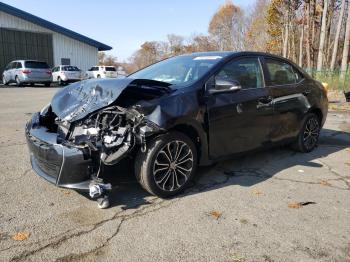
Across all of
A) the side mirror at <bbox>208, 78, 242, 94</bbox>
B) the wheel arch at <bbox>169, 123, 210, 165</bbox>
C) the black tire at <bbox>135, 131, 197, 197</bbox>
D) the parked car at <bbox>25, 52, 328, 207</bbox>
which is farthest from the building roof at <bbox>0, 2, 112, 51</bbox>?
the black tire at <bbox>135, 131, 197, 197</bbox>

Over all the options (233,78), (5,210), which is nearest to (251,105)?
(233,78)

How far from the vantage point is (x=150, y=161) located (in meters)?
3.75

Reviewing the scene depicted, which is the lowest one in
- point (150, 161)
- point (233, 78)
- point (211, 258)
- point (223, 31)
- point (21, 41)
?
point (211, 258)

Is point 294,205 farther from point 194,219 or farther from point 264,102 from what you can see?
point 264,102

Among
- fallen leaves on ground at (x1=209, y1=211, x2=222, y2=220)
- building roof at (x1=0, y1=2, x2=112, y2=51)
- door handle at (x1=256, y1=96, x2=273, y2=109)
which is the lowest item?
fallen leaves on ground at (x1=209, y1=211, x2=222, y2=220)

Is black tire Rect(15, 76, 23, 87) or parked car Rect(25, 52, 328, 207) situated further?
black tire Rect(15, 76, 23, 87)

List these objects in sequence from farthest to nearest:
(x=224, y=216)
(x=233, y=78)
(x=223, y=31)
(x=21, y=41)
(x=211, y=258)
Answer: (x=223, y=31), (x=21, y=41), (x=233, y=78), (x=224, y=216), (x=211, y=258)

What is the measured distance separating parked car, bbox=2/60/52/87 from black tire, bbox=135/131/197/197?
21506 millimetres

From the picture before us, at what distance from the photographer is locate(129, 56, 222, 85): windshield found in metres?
4.48

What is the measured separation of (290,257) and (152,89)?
2.11 meters

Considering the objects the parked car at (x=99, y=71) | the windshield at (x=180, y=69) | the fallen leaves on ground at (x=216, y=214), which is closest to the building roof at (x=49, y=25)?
the parked car at (x=99, y=71)

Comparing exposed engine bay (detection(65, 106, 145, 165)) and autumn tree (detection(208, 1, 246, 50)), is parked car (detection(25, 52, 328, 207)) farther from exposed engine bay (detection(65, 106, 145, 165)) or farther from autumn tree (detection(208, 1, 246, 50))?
autumn tree (detection(208, 1, 246, 50))

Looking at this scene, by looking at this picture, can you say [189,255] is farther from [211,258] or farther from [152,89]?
[152,89]

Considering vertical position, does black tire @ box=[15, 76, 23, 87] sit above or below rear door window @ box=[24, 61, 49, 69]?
below
